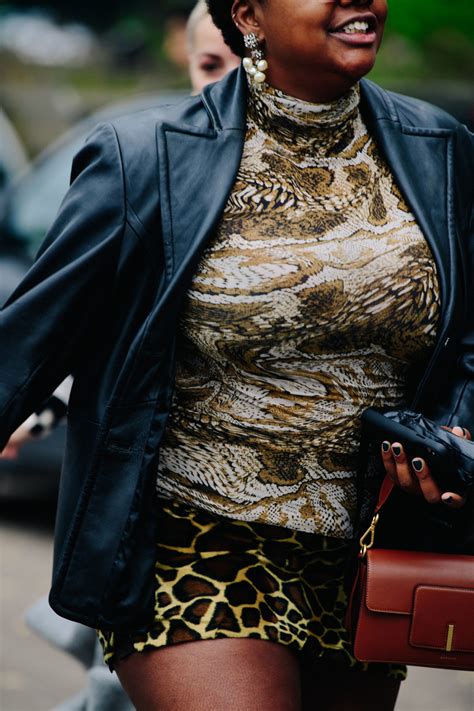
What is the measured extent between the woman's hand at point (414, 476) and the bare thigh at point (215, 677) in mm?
446

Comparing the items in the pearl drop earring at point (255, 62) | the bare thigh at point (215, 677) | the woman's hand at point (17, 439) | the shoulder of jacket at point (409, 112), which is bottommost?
the bare thigh at point (215, 677)

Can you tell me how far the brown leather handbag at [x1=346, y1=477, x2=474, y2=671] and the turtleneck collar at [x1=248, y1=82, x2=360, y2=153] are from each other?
2.54 ft

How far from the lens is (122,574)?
8.84 feet

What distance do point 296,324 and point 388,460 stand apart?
343mm

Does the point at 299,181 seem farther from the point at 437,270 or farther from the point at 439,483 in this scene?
the point at 439,483

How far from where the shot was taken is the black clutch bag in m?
2.57

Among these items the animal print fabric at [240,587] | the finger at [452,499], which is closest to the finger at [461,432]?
the finger at [452,499]

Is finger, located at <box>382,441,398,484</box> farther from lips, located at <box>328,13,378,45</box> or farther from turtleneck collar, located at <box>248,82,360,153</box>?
lips, located at <box>328,13,378,45</box>

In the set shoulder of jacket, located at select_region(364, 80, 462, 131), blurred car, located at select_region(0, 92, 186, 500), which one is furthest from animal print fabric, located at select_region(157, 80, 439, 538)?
blurred car, located at select_region(0, 92, 186, 500)

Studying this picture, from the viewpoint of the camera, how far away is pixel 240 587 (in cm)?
273

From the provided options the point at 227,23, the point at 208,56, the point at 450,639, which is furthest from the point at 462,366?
the point at 208,56

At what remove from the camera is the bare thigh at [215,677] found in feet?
8.31

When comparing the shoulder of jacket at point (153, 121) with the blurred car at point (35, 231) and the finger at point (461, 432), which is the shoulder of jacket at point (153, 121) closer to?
the finger at point (461, 432)

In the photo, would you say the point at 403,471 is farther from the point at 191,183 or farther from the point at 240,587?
the point at 191,183
